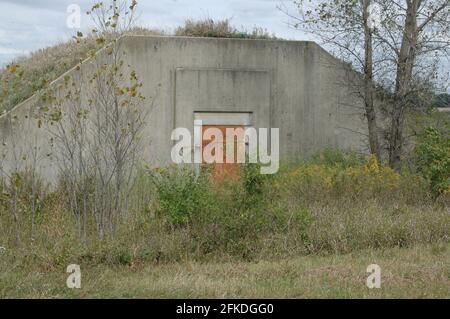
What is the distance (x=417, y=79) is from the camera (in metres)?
19.0

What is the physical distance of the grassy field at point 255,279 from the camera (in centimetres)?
859

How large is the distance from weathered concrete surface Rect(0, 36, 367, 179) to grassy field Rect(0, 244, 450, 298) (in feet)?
31.2

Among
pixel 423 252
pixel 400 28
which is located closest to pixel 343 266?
pixel 423 252

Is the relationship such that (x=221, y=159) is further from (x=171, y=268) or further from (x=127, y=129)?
(x=171, y=268)

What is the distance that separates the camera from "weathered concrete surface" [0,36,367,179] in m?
20.3

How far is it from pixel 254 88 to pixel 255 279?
12.2 meters

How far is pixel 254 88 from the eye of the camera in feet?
68.5

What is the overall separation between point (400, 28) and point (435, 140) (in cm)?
502

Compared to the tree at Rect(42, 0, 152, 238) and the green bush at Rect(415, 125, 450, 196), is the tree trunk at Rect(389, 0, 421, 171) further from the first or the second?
the tree at Rect(42, 0, 152, 238)
